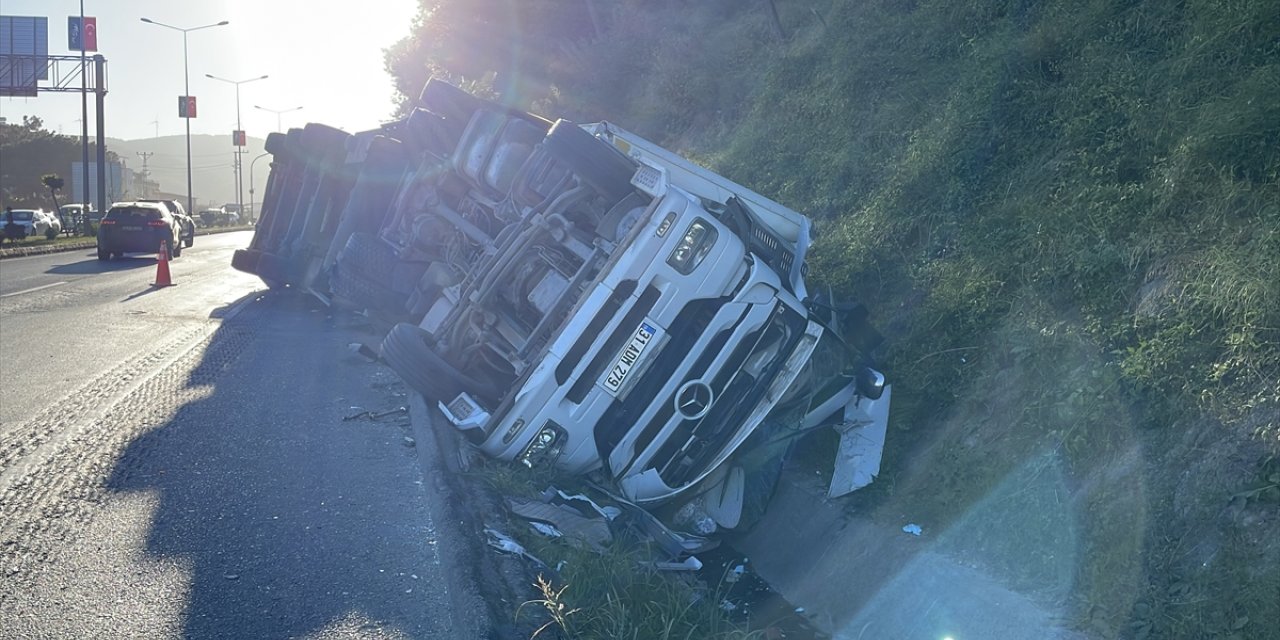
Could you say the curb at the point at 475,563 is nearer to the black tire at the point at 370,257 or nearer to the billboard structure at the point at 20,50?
the black tire at the point at 370,257

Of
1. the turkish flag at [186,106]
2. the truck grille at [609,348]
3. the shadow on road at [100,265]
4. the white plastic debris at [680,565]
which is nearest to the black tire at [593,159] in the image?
the truck grille at [609,348]

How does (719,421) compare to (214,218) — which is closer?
(719,421)

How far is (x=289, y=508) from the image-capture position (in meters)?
6.14

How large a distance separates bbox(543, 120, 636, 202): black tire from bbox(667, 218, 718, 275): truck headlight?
2.96 ft

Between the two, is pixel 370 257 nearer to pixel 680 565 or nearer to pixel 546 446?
pixel 546 446

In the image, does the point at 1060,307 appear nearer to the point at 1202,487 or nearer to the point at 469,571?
the point at 1202,487

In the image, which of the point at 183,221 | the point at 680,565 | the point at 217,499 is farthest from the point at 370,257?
the point at 183,221

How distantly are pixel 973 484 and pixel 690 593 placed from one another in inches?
65.1

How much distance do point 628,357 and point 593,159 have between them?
154cm

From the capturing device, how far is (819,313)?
280 inches

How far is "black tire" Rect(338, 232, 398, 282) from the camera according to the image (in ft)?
36.5

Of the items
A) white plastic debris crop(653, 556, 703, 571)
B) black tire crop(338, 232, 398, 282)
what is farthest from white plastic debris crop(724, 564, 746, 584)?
black tire crop(338, 232, 398, 282)

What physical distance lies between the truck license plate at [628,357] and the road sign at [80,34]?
3983cm

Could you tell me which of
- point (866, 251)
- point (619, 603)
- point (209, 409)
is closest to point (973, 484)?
point (619, 603)
